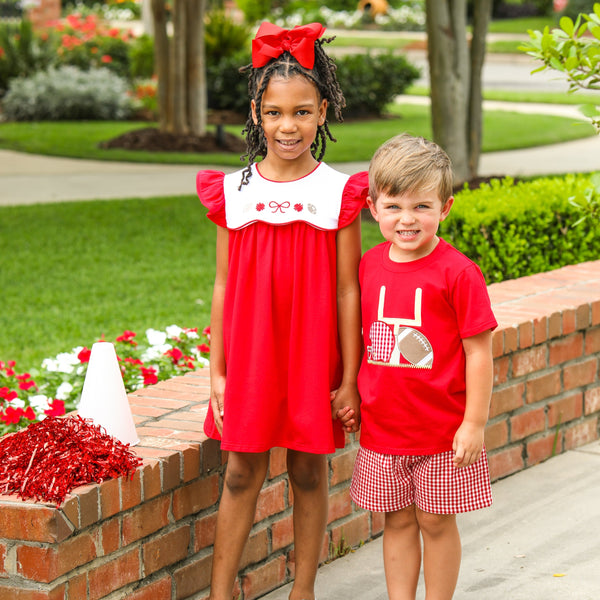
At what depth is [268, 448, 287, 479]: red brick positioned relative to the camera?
121 inches

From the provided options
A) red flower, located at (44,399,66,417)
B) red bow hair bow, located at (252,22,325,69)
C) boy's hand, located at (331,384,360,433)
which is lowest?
red flower, located at (44,399,66,417)

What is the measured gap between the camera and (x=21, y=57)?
19.8 metres

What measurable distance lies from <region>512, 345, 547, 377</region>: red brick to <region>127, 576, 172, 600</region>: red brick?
5.78ft

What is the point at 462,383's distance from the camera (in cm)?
260

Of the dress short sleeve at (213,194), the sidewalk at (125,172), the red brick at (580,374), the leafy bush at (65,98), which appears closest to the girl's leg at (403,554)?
the dress short sleeve at (213,194)

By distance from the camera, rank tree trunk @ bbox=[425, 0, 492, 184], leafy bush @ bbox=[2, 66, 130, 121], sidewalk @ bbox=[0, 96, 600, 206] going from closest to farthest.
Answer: tree trunk @ bbox=[425, 0, 492, 184] → sidewalk @ bbox=[0, 96, 600, 206] → leafy bush @ bbox=[2, 66, 130, 121]

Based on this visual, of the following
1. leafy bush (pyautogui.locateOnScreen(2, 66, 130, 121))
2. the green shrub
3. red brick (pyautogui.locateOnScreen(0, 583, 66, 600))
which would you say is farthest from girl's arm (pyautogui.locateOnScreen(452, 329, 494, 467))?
leafy bush (pyautogui.locateOnScreen(2, 66, 130, 121))

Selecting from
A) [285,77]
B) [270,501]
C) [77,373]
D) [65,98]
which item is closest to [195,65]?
[65,98]

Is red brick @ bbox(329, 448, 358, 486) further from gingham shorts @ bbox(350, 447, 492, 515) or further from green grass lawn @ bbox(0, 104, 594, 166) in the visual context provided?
green grass lawn @ bbox(0, 104, 594, 166)

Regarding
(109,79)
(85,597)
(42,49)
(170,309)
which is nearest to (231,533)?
(85,597)

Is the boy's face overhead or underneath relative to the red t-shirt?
overhead

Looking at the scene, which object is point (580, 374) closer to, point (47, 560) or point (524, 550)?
point (524, 550)

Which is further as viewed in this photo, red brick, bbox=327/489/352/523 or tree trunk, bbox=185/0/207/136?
tree trunk, bbox=185/0/207/136

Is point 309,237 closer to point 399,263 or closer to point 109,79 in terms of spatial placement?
point 399,263
